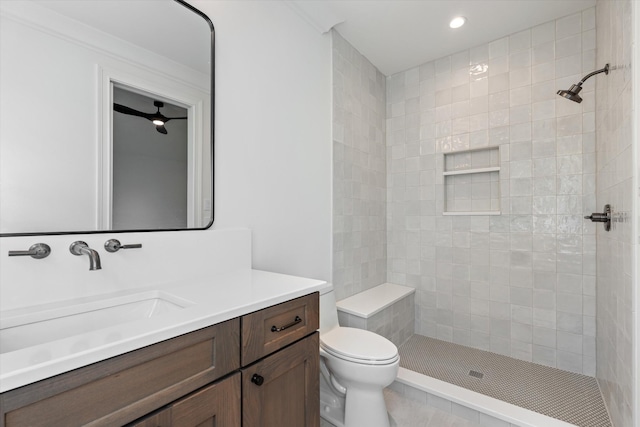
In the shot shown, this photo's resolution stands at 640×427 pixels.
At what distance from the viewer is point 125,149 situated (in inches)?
45.2

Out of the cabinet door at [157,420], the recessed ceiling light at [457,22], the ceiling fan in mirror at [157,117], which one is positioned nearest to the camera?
the cabinet door at [157,420]

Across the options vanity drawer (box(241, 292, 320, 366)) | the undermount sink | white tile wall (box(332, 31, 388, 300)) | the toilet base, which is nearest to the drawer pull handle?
vanity drawer (box(241, 292, 320, 366))

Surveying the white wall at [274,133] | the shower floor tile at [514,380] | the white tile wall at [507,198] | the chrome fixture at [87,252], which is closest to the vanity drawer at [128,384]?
the chrome fixture at [87,252]

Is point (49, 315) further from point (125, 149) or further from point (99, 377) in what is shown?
point (125, 149)

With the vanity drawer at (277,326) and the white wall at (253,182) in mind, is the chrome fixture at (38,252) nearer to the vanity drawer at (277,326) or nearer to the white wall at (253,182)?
the white wall at (253,182)

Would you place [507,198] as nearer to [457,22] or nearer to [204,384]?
[457,22]

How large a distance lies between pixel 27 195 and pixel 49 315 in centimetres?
39

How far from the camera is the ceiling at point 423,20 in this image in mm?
1995

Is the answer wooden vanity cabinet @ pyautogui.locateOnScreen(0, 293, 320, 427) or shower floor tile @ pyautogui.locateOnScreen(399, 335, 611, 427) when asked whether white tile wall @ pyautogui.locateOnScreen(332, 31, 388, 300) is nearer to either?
shower floor tile @ pyautogui.locateOnScreen(399, 335, 611, 427)

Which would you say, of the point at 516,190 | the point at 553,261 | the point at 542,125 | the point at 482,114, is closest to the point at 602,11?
the point at 542,125

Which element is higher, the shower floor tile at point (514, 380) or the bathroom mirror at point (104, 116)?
the bathroom mirror at point (104, 116)

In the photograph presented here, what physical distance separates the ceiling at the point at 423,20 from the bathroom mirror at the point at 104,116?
1056 mm

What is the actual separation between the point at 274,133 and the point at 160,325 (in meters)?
1.33

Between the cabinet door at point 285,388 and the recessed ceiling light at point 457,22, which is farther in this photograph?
the recessed ceiling light at point 457,22
